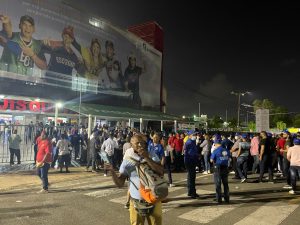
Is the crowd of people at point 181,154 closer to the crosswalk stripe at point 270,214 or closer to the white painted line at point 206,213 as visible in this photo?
the white painted line at point 206,213

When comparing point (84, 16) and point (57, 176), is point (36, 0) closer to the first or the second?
point (84, 16)

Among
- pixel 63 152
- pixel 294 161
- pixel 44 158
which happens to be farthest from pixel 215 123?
pixel 44 158

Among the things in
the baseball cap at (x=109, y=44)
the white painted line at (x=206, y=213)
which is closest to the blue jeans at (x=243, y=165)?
the white painted line at (x=206, y=213)

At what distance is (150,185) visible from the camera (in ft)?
12.9

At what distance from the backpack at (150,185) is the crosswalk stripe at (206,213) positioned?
136 inches

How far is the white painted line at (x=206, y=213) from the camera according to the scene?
7156 millimetres

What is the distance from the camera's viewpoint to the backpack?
390 centimetres

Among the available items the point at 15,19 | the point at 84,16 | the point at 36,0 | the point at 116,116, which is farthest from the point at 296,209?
the point at 84,16

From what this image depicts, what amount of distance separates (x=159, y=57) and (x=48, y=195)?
36873mm

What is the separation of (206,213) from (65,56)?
2301 cm

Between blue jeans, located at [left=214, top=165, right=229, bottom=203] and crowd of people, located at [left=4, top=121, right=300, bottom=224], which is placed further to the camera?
blue jeans, located at [left=214, top=165, right=229, bottom=203]

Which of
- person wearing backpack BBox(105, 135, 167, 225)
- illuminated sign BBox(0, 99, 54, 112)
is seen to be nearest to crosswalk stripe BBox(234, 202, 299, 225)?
person wearing backpack BBox(105, 135, 167, 225)

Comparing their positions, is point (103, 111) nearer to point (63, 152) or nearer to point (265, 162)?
point (63, 152)

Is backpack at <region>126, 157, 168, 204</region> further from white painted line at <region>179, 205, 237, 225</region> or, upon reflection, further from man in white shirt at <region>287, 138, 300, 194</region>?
man in white shirt at <region>287, 138, 300, 194</region>
